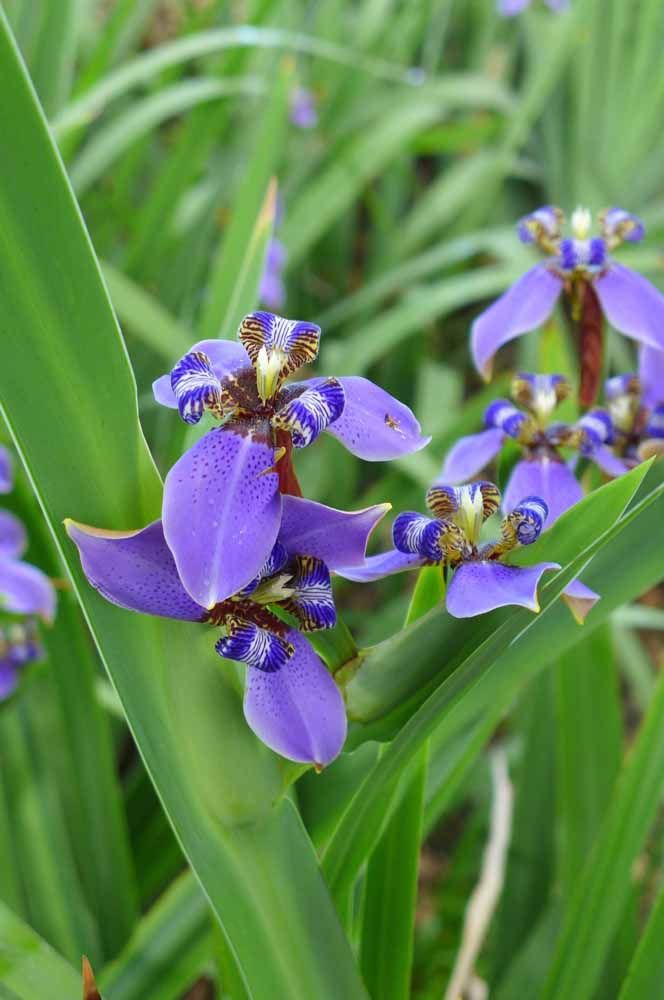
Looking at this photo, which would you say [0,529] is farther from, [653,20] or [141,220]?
[653,20]

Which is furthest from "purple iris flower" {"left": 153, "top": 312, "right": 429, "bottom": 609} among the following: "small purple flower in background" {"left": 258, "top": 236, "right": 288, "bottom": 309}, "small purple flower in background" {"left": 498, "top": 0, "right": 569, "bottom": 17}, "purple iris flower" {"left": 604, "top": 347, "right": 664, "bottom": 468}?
"small purple flower in background" {"left": 498, "top": 0, "right": 569, "bottom": 17}

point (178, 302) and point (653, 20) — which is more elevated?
point (653, 20)

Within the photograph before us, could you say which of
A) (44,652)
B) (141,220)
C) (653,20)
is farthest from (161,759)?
(653,20)

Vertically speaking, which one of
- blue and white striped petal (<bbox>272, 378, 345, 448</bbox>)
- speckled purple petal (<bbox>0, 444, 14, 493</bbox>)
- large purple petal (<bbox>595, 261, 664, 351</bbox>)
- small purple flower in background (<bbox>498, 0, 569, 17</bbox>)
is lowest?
speckled purple petal (<bbox>0, 444, 14, 493</bbox>)

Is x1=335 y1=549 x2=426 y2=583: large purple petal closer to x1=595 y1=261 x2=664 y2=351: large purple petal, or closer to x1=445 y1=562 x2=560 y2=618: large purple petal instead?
x1=445 y1=562 x2=560 y2=618: large purple petal

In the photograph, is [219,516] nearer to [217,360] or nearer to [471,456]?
[217,360]

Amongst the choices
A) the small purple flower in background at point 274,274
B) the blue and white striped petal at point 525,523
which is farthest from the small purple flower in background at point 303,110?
the blue and white striped petal at point 525,523
